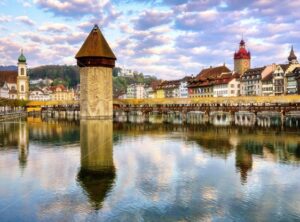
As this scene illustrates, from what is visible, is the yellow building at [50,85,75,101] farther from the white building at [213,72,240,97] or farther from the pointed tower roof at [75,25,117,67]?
the pointed tower roof at [75,25,117,67]

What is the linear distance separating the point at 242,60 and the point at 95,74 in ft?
166

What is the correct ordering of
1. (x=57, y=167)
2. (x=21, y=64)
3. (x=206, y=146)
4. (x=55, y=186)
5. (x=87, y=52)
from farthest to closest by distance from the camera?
(x=21, y=64)
(x=87, y=52)
(x=206, y=146)
(x=57, y=167)
(x=55, y=186)

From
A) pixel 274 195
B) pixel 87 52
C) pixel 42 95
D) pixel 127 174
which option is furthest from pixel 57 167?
pixel 42 95

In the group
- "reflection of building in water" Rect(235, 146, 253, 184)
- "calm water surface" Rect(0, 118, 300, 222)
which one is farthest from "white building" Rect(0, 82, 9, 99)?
"reflection of building in water" Rect(235, 146, 253, 184)

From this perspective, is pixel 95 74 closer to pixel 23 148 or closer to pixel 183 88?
pixel 23 148

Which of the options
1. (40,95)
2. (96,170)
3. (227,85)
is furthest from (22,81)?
(96,170)

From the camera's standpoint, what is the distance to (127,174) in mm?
13914

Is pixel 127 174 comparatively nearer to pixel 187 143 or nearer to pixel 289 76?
pixel 187 143

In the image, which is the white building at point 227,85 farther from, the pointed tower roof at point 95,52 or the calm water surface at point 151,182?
the calm water surface at point 151,182

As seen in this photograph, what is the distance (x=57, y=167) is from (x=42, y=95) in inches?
4255

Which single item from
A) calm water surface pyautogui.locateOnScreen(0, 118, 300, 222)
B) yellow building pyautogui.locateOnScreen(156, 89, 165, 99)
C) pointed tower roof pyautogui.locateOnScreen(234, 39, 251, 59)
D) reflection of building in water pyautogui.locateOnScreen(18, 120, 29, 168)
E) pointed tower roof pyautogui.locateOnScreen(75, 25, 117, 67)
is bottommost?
calm water surface pyautogui.locateOnScreen(0, 118, 300, 222)

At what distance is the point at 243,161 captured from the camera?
16.4 meters

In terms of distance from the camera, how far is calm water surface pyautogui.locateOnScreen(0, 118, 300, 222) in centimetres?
967

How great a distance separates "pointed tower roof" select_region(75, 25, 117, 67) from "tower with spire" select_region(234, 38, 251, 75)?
48.6 metres
